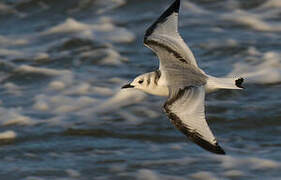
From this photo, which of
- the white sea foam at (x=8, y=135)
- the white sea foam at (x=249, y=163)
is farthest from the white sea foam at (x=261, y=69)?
the white sea foam at (x=8, y=135)

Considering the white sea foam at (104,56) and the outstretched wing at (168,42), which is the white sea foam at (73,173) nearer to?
the outstretched wing at (168,42)

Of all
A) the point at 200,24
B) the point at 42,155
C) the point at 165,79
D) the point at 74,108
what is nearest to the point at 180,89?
the point at 165,79

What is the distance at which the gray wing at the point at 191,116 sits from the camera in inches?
207

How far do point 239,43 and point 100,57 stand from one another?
172cm

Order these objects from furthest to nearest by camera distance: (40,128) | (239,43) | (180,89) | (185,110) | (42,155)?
(239,43) → (40,128) → (42,155) → (180,89) → (185,110)

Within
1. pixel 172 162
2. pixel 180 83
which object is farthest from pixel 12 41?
pixel 180 83

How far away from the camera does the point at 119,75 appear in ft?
28.7

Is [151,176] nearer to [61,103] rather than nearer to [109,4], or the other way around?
[61,103]

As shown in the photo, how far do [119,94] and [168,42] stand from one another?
182 centimetres

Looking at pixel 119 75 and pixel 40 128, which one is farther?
pixel 119 75

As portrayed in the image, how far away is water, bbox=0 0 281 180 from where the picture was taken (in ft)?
21.8

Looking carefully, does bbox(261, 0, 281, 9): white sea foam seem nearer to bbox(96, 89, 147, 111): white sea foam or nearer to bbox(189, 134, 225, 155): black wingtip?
bbox(96, 89, 147, 111): white sea foam

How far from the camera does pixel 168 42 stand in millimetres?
6586

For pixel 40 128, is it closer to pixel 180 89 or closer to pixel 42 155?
pixel 42 155
